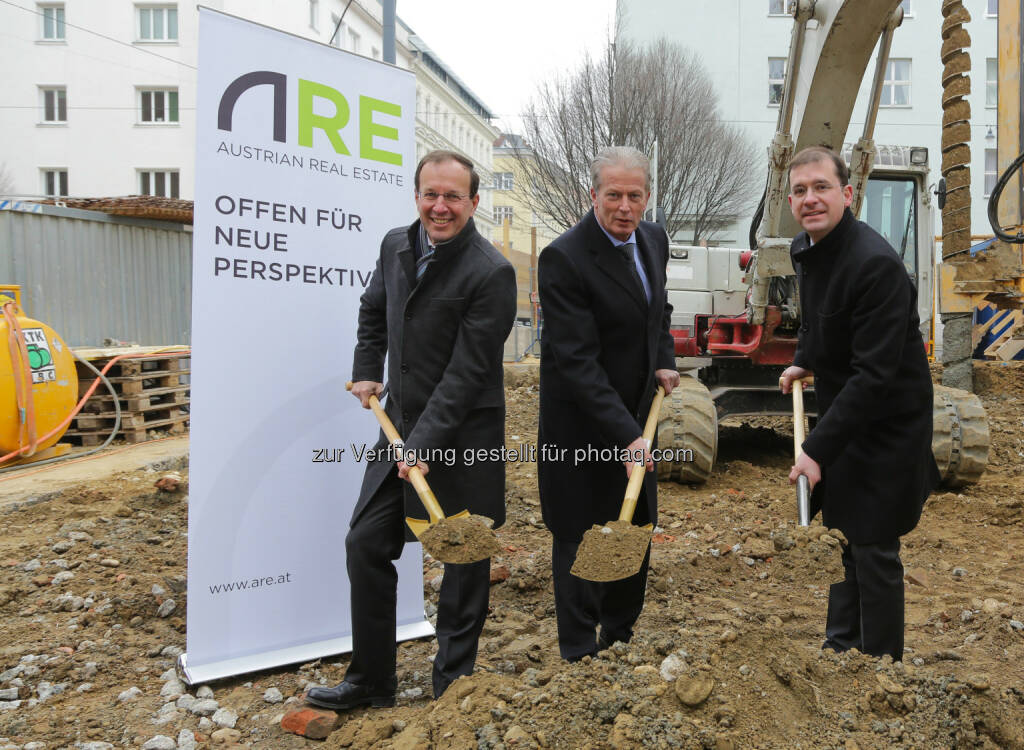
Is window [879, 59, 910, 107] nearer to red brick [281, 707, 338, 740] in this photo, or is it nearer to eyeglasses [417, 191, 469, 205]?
eyeglasses [417, 191, 469, 205]

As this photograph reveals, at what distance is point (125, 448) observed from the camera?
8.77 metres

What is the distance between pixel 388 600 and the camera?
320cm

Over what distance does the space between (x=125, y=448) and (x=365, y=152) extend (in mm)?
6207

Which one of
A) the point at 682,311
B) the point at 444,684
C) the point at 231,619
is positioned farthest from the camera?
the point at 682,311

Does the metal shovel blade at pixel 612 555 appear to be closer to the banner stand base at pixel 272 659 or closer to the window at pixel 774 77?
the banner stand base at pixel 272 659

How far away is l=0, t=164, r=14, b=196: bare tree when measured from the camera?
30.9 m

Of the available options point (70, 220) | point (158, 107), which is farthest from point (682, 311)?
point (158, 107)

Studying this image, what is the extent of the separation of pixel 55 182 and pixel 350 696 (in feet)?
109

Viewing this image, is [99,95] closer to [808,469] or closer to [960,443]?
[960,443]

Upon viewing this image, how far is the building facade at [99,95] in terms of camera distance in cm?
3077

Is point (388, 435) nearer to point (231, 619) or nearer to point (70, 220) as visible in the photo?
point (231, 619)

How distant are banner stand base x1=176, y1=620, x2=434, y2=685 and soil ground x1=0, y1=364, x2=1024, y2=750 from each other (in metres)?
0.05

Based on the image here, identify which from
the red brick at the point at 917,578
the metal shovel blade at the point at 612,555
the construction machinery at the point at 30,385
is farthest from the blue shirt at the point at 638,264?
the construction machinery at the point at 30,385

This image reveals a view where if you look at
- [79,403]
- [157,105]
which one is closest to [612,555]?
[79,403]
